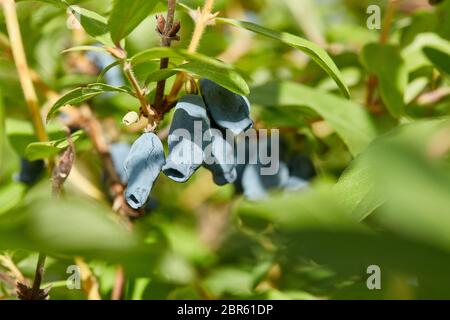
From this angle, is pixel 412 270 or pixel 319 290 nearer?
pixel 412 270

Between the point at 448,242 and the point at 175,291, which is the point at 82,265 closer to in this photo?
the point at 175,291

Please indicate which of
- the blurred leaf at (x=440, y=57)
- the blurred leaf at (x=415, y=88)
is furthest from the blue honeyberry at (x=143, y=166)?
the blurred leaf at (x=415, y=88)

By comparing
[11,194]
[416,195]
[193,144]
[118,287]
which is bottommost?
[416,195]

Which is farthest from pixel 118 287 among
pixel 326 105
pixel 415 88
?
pixel 415 88

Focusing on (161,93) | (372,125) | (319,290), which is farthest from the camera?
(372,125)

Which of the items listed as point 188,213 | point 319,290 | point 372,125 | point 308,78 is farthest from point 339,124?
point 188,213

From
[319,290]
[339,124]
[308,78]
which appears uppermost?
[308,78]

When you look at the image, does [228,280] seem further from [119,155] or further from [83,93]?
[83,93]
